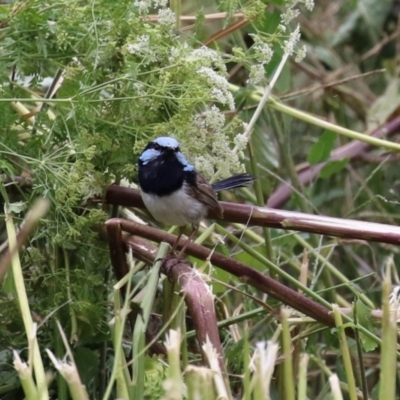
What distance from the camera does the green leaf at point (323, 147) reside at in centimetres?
254

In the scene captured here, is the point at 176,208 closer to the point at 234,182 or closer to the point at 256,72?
the point at 234,182

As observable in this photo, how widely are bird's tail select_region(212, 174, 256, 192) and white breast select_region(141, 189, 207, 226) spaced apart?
8cm

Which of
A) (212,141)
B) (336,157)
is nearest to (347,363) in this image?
(212,141)

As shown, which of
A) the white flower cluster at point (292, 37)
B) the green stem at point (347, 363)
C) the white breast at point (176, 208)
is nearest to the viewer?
the green stem at point (347, 363)

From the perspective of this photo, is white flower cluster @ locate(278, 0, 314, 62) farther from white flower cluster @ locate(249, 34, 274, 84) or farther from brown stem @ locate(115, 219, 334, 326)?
brown stem @ locate(115, 219, 334, 326)

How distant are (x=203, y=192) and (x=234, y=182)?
0.12 meters

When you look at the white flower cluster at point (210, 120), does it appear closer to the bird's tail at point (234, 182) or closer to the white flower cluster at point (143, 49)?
the white flower cluster at point (143, 49)

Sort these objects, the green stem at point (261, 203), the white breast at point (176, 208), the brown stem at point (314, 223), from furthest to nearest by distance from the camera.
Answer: the green stem at point (261, 203), the white breast at point (176, 208), the brown stem at point (314, 223)

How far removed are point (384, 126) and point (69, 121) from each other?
5.31ft

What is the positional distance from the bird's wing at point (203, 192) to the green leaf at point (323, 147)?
0.65 meters

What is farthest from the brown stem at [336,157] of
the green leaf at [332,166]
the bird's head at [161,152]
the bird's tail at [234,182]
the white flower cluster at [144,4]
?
the white flower cluster at [144,4]

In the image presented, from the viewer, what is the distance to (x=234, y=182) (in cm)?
206

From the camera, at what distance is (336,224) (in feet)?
5.06

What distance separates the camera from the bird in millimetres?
1778
